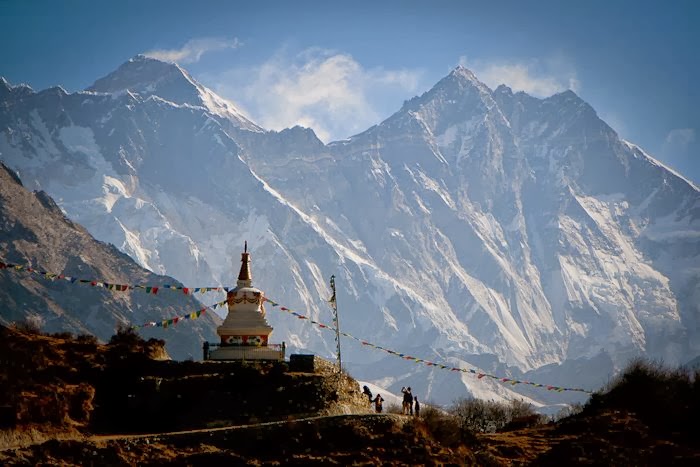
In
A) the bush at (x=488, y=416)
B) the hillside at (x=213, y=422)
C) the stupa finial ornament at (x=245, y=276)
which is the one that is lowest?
the hillside at (x=213, y=422)

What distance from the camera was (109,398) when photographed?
4622 centimetres

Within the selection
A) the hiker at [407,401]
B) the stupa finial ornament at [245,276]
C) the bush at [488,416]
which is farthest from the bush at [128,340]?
the bush at [488,416]

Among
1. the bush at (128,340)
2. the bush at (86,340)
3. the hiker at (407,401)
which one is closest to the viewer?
the bush at (128,340)

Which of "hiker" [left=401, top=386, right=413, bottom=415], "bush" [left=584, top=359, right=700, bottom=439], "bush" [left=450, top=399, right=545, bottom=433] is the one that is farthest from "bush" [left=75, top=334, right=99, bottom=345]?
"bush" [left=584, top=359, right=700, bottom=439]

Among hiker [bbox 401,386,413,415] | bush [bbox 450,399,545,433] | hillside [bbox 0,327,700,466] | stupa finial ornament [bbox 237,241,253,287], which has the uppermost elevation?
stupa finial ornament [bbox 237,241,253,287]

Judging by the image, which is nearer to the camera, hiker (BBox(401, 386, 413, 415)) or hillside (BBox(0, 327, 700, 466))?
hillside (BBox(0, 327, 700, 466))

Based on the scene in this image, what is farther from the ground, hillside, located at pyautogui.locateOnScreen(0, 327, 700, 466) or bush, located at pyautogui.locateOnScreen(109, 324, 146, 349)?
bush, located at pyautogui.locateOnScreen(109, 324, 146, 349)

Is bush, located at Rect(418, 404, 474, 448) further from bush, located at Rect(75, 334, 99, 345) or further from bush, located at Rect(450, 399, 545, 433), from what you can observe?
bush, located at Rect(450, 399, 545, 433)

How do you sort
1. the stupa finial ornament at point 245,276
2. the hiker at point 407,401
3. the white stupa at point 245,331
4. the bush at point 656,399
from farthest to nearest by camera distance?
the stupa finial ornament at point 245,276
the bush at point 656,399
the white stupa at point 245,331
the hiker at point 407,401

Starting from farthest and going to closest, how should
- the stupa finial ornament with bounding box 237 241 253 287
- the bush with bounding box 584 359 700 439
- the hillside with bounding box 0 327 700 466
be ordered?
the stupa finial ornament with bounding box 237 241 253 287 → the bush with bounding box 584 359 700 439 → the hillside with bounding box 0 327 700 466

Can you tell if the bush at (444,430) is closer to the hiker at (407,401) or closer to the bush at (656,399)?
the hiker at (407,401)

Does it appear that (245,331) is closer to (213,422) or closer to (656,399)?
(213,422)

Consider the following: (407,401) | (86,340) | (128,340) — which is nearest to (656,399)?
(407,401)

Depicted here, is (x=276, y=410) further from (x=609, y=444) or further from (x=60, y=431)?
(x=609, y=444)
